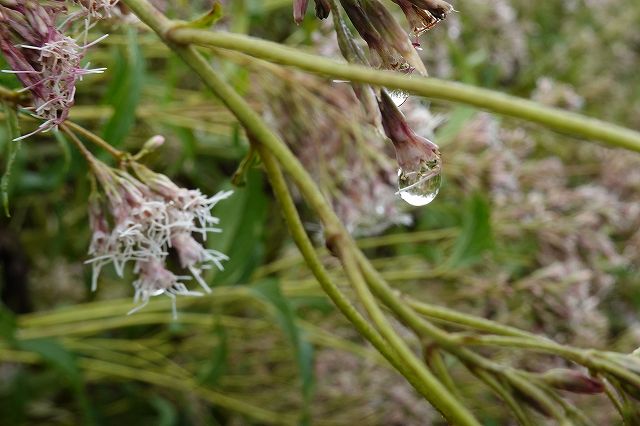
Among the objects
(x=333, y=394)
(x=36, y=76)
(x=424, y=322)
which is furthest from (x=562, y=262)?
(x=36, y=76)

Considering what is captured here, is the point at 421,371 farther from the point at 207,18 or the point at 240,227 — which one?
the point at 240,227

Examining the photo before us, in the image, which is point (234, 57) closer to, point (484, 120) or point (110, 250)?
point (110, 250)

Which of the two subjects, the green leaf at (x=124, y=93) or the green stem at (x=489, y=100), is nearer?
the green stem at (x=489, y=100)

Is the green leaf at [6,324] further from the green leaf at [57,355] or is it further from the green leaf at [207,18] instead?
the green leaf at [207,18]

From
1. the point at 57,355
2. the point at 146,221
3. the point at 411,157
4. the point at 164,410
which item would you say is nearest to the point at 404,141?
the point at 411,157

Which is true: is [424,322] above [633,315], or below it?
below

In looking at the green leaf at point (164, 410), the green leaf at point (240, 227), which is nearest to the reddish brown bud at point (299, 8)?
the green leaf at point (240, 227)

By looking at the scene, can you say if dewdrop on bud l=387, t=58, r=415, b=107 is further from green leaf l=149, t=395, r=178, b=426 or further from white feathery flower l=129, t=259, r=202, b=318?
green leaf l=149, t=395, r=178, b=426
